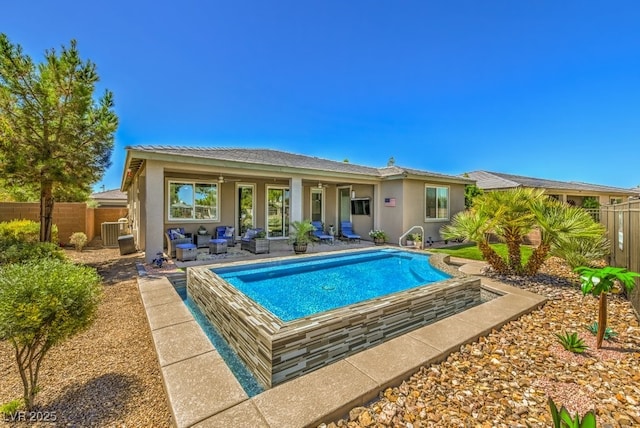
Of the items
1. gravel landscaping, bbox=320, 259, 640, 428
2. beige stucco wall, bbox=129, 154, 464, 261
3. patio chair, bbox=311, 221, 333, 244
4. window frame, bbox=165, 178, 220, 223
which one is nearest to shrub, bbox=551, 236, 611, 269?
gravel landscaping, bbox=320, 259, 640, 428

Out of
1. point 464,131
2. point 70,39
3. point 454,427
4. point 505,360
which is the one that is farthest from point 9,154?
point 464,131

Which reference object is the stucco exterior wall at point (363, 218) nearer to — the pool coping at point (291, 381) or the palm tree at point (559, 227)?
the palm tree at point (559, 227)

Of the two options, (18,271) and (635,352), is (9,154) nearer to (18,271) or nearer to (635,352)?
(18,271)

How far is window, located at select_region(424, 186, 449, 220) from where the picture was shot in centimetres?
1364

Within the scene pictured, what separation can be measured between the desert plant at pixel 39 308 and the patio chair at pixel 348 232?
11.4m

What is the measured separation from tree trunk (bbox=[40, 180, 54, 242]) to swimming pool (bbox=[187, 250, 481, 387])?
763cm

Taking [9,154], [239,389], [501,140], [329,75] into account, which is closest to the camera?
[239,389]

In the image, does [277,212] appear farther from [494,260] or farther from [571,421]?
[571,421]

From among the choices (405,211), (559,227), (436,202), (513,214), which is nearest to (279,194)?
(405,211)

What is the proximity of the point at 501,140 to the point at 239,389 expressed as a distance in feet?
95.1

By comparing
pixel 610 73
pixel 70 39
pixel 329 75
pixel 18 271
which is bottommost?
pixel 18 271

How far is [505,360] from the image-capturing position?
3252mm

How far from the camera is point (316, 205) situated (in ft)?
51.3

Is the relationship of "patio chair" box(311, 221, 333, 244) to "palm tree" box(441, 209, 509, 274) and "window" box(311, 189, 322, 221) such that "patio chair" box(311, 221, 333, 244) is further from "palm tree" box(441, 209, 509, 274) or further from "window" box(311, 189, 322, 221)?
"palm tree" box(441, 209, 509, 274)
